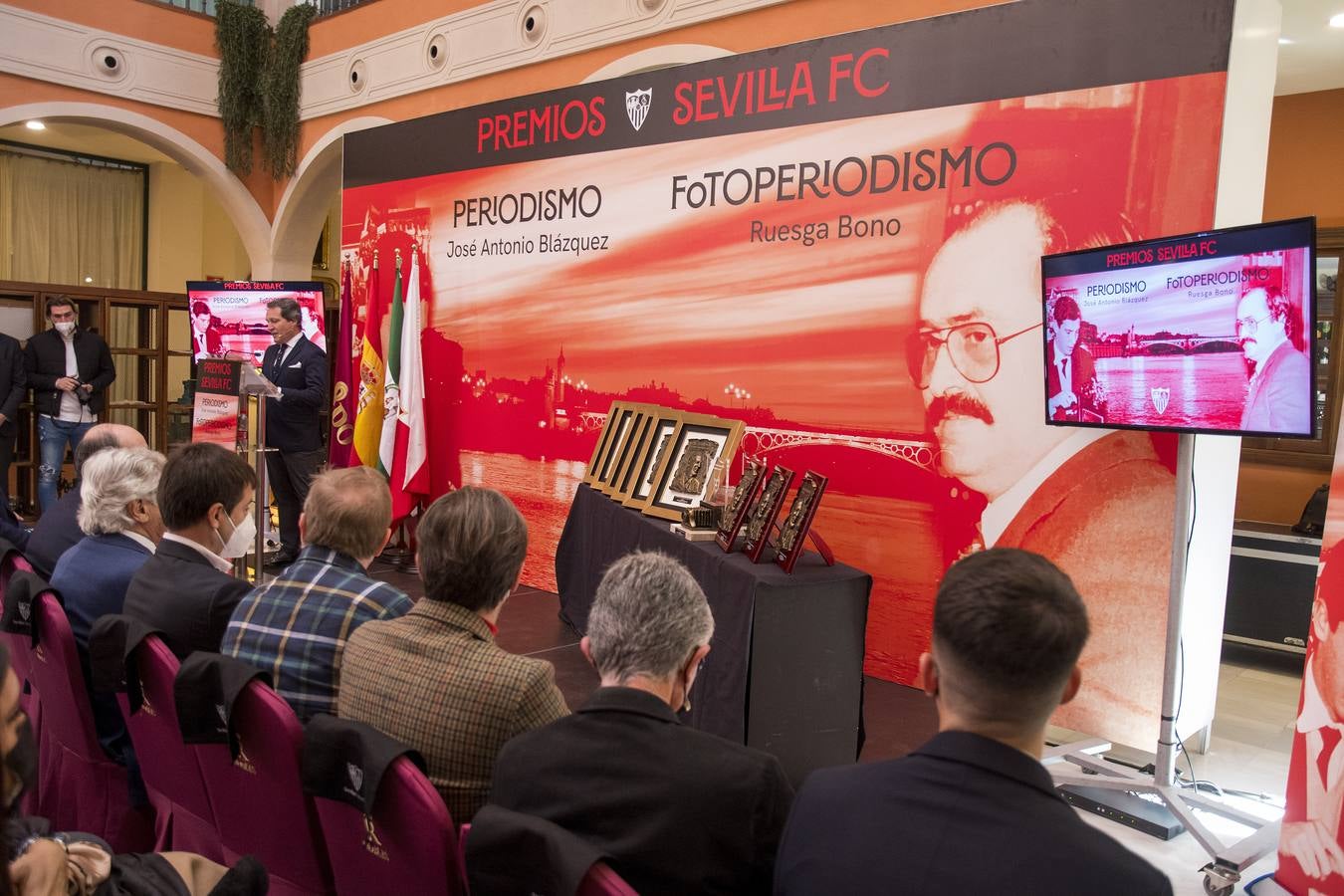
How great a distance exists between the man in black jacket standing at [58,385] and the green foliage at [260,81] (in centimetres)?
264

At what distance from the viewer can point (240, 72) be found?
938cm

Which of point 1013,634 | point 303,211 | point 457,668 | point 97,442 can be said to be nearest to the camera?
point 1013,634

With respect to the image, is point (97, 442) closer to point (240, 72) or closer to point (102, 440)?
point (102, 440)

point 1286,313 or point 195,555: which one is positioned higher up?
point 1286,313

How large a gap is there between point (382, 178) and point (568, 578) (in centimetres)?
346

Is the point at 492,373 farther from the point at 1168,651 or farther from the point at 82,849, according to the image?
the point at 82,849

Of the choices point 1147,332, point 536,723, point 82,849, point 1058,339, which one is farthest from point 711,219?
point 82,849

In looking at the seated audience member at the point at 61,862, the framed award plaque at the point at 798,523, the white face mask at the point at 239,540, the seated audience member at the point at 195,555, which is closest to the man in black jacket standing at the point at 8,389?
the white face mask at the point at 239,540

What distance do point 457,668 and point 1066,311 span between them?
8.10 feet

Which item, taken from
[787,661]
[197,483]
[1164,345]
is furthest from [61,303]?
[1164,345]

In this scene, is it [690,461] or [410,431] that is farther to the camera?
[410,431]

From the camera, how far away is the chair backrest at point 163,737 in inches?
78.7

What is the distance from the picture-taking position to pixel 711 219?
4891 mm

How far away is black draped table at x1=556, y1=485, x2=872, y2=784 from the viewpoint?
9.81 ft
